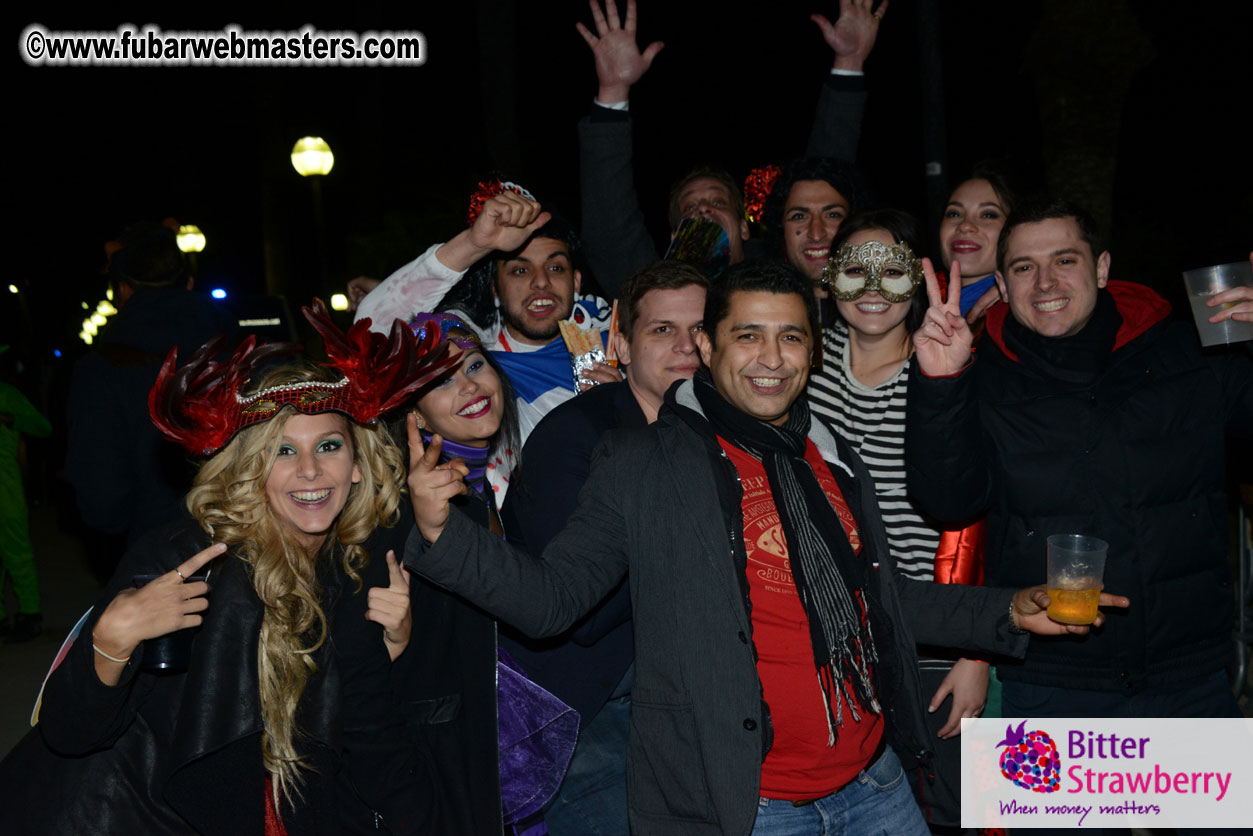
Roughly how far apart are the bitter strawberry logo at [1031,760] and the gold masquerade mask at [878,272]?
4.70 feet

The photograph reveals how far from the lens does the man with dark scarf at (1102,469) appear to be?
310cm

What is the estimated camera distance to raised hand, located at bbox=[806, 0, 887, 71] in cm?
482

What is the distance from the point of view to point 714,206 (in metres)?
4.76

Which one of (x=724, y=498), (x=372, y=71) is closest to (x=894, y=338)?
(x=724, y=498)

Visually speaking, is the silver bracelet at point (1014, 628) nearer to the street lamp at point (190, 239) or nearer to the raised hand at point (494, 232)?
the raised hand at point (494, 232)

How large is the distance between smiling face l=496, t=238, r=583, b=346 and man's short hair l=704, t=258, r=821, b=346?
53.2 inches

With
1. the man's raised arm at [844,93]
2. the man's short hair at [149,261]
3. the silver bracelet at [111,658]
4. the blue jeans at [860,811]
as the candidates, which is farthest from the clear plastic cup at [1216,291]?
the man's short hair at [149,261]

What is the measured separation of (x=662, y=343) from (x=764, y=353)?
0.72 meters

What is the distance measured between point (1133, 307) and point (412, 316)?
2.44 m

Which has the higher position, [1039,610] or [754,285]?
[754,285]

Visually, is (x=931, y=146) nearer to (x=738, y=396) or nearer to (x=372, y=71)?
(x=738, y=396)

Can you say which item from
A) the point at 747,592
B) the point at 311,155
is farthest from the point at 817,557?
the point at 311,155

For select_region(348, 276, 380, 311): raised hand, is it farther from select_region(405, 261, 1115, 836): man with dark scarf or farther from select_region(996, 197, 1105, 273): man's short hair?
select_region(996, 197, 1105, 273): man's short hair

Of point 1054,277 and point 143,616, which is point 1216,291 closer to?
point 1054,277
